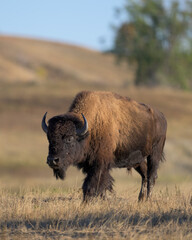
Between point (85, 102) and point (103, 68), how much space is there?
10758cm

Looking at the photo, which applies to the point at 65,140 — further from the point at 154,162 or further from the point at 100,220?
the point at 154,162

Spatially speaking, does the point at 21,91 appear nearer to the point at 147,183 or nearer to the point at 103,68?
the point at 147,183

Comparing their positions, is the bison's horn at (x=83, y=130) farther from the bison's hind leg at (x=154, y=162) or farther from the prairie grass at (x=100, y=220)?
the bison's hind leg at (x=154, y=162)

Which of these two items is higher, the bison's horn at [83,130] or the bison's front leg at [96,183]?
the bison's horn at [83,130]

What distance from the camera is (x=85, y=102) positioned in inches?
425

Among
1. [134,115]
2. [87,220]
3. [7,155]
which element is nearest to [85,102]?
[134,115]

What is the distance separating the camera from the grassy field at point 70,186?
277 inches

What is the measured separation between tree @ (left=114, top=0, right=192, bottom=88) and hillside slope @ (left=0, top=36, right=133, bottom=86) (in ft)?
102

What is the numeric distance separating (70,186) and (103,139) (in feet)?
6.82

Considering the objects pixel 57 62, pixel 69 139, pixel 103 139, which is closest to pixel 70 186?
pixel 103 139

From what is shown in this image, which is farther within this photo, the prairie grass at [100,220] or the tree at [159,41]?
the tree at [159,41]

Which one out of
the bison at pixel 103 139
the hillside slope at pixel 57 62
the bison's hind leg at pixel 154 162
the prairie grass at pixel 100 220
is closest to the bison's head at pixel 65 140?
the bison at pixel 103 139

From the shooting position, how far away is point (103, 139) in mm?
10391

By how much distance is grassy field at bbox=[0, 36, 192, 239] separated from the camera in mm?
7035
